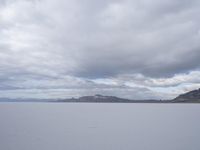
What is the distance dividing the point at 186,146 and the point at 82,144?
19198 millimetres

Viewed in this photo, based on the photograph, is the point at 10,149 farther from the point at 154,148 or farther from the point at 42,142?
the point at 154,148

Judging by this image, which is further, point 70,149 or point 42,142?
point 42,142

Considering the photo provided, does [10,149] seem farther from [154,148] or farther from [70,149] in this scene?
[154,148]

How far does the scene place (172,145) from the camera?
39781mm

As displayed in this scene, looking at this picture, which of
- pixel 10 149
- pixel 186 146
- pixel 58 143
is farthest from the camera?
pixel 58 143

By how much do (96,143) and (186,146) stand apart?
16.7 meters

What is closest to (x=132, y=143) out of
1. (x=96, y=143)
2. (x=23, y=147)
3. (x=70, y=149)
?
(x=96, y=143)

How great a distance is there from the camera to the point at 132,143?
41.9 m

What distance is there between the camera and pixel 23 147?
3766cm

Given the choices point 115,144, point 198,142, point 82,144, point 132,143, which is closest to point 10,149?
point 82,144

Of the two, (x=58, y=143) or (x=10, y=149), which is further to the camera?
(x=58, y=143)

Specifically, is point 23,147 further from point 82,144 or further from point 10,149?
point 82,144

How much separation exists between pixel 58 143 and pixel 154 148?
1810 centimetres

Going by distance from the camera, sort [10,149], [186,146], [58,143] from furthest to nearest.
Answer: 1. [58,143]
2. [186,146]
3. [10,149]
